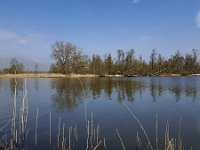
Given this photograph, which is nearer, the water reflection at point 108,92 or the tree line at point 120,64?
the water reflection at point 108,92

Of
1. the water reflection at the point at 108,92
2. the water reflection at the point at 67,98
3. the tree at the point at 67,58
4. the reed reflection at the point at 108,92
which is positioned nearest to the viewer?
the water reflection at the point at 67,98

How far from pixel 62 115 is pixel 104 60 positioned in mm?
86455

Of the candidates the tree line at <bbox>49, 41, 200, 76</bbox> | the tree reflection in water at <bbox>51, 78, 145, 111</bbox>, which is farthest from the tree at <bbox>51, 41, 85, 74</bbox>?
the tree reflection in water at <bbox>51, 78, 145, 111</bbox>

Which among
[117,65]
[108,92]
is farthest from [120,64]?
[108,92]

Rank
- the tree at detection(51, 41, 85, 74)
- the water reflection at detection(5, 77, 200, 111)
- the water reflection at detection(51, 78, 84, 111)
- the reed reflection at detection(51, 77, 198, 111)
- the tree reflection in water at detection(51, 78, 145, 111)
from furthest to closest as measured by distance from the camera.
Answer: the tree at detection(51, 41, 85, 74)
the water reflection at detection(5, 77, 200, 111)
the reed reflection at detection(51, 77, 198, 111)
the tree reflection in water at detection(51, 78, 145, 111)
the water reflection at detection(51, 78, 84, 111)

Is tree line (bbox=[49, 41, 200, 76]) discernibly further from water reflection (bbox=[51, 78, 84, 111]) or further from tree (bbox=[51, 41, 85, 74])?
water reflection (bbox=[51, 78, 84, 111])

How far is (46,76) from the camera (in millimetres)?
77125

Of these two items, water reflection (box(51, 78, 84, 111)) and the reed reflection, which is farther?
the reed reflection

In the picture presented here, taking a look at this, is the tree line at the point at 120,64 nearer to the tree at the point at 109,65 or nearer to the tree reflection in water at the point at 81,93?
the tree at the point at 109,65

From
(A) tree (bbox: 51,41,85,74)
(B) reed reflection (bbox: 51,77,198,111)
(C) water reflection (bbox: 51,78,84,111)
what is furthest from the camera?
(A) tree (bbox: 51,41,85,74)

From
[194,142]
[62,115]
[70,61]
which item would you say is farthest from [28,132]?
[70,61]

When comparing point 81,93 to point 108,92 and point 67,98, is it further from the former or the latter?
point 67,98

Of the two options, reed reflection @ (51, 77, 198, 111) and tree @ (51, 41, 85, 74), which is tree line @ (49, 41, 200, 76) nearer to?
tree @ (51, 41, 85, 74)

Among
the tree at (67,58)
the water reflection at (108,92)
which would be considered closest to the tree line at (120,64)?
the tree at (67,58)
